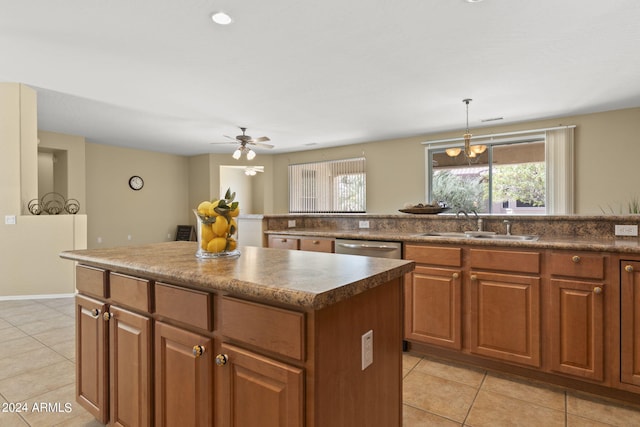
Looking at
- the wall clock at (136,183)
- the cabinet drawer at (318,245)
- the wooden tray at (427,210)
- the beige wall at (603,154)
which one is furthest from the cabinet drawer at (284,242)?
the wall clock at (136,183)

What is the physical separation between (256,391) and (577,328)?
6.44 ft

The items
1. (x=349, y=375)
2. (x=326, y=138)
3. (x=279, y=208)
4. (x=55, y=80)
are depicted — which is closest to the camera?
(x=349, y=375)

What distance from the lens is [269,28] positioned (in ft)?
8.42

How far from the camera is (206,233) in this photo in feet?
4.64

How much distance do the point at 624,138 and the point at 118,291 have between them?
237 inches

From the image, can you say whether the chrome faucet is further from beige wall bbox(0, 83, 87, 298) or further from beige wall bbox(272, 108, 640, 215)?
beige wall bbox(0, 83, 87, 298)

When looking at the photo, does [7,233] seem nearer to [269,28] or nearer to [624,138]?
[269,28]

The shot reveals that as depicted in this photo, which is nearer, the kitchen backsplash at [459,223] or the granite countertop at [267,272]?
the granite countertop at [267,272]

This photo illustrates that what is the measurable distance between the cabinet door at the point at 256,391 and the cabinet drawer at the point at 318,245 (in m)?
1.96

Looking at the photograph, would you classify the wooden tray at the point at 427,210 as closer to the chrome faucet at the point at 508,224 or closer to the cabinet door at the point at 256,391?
the chrome faucet at the point at 508,224

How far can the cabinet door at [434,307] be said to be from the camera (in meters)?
2.35

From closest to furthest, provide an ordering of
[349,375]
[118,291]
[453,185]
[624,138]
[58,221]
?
[349,375] → [118,291] → [58,221] → [624,138] → [453,185]

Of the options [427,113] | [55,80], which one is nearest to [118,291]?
[55,80]

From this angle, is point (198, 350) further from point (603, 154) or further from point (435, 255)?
point (603, 154)
